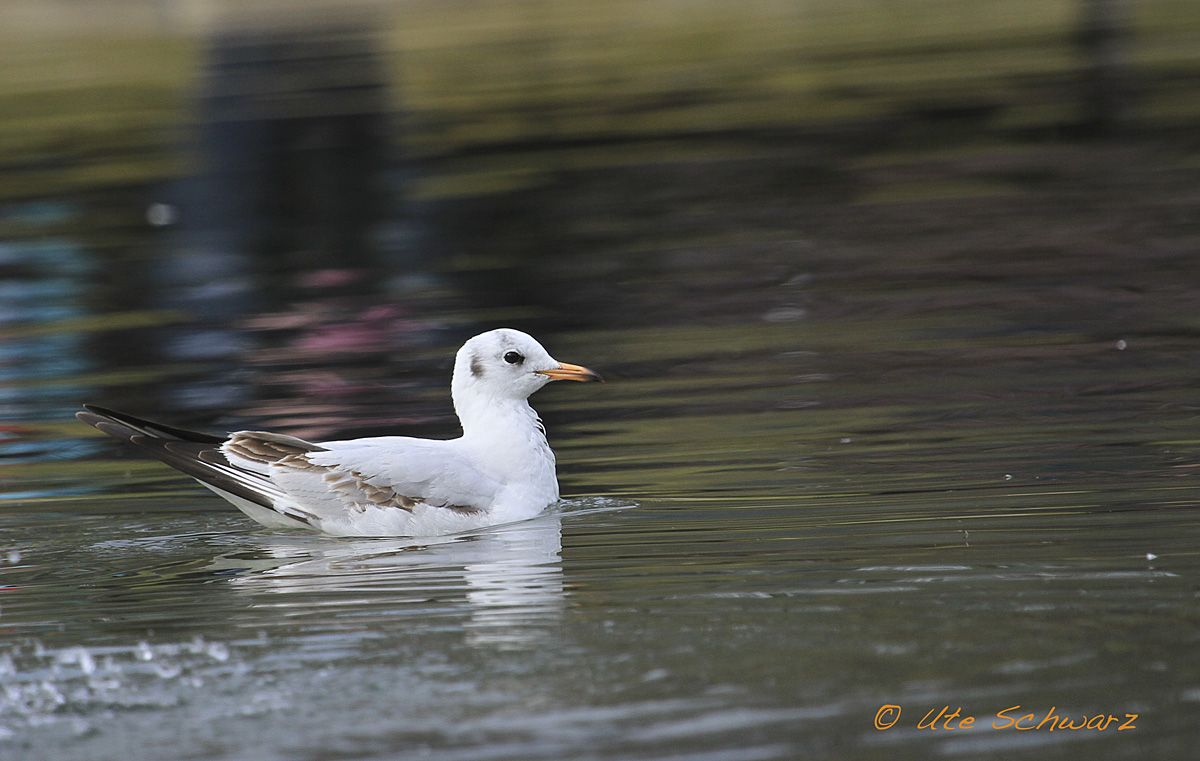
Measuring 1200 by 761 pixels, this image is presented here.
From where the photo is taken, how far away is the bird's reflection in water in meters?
7.01

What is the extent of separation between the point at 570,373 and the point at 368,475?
111 cm

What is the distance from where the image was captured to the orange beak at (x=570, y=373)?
9.33m

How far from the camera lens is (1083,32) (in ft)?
102

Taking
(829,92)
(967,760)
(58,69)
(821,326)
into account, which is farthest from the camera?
(58,69)

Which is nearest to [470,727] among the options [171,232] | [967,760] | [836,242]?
[967,760]

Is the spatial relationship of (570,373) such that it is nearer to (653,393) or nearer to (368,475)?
(368,475)

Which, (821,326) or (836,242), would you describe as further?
(836,242)

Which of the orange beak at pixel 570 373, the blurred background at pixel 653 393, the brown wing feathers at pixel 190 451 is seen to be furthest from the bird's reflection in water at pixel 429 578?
the orange beak at pixel 570 373

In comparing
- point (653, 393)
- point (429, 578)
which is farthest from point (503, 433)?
point (653, 393)

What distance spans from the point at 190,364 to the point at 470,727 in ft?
25.3

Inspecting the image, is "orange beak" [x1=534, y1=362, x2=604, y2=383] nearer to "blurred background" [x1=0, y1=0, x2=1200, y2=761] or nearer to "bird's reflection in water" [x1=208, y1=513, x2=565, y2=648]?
"blurred background" [x1=0, y1=0, x2=1200, y2=761]

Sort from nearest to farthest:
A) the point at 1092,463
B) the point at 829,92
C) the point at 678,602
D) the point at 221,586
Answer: the point at 678,602 → the point at 221,586 → the point at 1092,463 → the point at 829,92

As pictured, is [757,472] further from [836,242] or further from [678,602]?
[836,242]

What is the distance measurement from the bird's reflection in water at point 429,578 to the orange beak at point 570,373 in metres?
0.72
